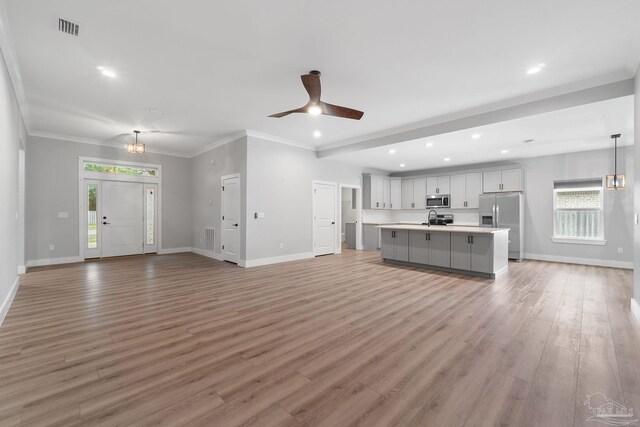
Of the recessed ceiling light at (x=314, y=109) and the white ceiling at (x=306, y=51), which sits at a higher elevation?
the white ceiling at (x=306, y=51)

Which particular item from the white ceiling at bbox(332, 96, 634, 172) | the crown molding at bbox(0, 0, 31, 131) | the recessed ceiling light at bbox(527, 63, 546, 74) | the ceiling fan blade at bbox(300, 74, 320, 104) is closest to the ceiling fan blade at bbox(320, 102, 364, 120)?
the ceiling fan blade at bbox(300, 74, 320, 104)

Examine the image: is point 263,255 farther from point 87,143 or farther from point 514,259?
point 514,259

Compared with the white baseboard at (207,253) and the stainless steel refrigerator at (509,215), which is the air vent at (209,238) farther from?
the stainless steel refrigerator at (509,215)

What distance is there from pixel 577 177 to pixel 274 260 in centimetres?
741

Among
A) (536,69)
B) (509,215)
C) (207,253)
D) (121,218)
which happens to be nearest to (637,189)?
(536,69)

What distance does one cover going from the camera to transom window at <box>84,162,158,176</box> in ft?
22.6

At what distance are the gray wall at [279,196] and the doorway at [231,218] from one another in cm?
41

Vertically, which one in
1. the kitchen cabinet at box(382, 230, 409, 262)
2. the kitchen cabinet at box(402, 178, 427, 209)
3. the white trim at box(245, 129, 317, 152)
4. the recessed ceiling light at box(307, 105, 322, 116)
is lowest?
the kitchen cabinet at box(382, 230, 409, 262)

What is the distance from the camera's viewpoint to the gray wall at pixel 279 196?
6113 mm

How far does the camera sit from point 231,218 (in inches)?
257

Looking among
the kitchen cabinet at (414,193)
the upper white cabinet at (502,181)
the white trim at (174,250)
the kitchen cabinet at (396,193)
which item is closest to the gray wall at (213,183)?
the white trim at (174,250)

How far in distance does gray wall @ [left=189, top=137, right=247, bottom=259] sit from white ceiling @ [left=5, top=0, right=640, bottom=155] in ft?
5.24

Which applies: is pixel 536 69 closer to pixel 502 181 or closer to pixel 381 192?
pixel 502 181

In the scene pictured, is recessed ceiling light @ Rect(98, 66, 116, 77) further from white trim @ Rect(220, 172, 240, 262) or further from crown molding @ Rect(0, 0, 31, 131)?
white trim @ Rect(220, 172, 240, 262)
